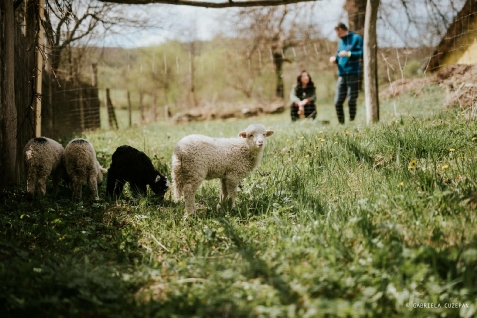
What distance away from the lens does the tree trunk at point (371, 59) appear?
721 centimetres

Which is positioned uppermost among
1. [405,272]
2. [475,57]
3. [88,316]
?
[475,57]

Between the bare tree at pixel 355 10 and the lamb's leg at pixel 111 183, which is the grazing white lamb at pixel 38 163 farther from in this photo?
the bare tree at pixel 355 10

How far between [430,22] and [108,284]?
30.3ft

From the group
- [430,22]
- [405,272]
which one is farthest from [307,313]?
[430,22]

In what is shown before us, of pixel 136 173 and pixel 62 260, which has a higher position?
pixel 136 173

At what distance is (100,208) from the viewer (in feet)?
16.1

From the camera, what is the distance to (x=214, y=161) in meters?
4.52

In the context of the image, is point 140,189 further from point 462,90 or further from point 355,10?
point 355,10

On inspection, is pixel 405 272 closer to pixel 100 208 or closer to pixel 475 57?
pixel 100 208

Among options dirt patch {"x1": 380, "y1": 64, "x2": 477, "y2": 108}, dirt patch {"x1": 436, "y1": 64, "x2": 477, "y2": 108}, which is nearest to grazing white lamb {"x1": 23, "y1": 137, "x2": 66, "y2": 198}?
dirt patch {"x1": 380, "y1": 64, "x2": 477, "y2": 108}

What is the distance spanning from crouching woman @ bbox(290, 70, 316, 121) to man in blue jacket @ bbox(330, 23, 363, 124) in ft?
8.06

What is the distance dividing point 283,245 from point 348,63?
660 centimetres

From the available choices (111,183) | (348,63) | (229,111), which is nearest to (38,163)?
(111,183)

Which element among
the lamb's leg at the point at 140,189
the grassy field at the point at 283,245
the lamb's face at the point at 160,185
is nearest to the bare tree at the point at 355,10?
the grassy field at the point at 283,245
